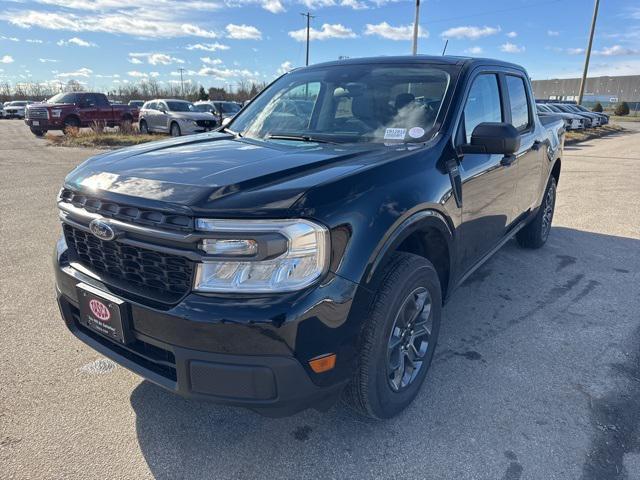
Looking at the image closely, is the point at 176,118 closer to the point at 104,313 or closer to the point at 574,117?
the point at 104,313

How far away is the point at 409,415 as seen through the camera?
2586 millimetres

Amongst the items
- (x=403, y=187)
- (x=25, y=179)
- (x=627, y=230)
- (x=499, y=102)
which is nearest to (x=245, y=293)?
(x=403, y=187)

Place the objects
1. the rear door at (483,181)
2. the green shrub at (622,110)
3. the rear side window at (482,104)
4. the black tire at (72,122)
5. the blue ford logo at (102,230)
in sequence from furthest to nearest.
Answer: the green shrub at (622,110) < the black tire at (72,122) < the rear side window at (482,104) < the rear door at (483,181) < the blue ford logo at (102,230)

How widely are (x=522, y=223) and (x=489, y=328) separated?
1.44 m

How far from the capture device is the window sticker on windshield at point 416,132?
2826 millimetres

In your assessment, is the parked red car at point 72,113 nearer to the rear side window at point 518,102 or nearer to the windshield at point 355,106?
the windshield at point 355,106

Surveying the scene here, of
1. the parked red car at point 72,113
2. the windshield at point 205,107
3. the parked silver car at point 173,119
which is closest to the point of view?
the parked silver car at point 173,119

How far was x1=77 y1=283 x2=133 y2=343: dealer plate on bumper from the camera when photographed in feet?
6.73

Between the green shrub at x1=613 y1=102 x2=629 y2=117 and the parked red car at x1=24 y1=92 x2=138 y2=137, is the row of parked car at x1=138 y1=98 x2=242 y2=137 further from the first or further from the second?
the green shrub at x1=613 y1=102 x2=629 y2=117

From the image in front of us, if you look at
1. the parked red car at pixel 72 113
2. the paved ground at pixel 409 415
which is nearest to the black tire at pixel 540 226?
the paved ground at pixel 409 415

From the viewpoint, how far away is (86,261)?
93.6 inches

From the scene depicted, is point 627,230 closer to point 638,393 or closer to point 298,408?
point 638,393

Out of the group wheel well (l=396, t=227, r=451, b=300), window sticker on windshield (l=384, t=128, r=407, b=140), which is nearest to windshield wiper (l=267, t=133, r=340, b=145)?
window sticker on windshield (l=384, t=128, r=407, b=140)

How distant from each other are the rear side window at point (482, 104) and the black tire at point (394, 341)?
1.13m
